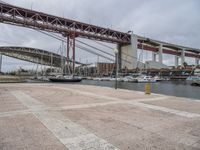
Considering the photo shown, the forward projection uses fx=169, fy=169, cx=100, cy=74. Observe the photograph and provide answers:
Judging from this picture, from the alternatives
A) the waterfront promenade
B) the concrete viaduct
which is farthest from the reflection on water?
the concrete viaduct

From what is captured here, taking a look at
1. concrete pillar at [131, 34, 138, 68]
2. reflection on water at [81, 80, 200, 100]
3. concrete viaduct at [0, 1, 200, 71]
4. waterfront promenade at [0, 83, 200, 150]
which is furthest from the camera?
concrete pillar at [131, 34, 138, 68]

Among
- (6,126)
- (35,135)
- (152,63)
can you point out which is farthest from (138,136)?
(152,63)

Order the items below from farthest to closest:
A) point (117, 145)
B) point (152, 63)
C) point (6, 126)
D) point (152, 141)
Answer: point (152, 63)
point (6, 126)
point (152, 141)
point (117, 145)

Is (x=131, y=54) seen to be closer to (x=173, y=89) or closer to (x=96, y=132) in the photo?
(x=173, y=89)

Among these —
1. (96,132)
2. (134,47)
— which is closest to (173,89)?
(96,132)

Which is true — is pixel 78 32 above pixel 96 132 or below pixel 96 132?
above

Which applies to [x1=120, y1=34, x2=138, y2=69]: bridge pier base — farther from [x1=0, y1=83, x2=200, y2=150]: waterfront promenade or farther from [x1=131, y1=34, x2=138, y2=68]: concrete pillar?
[x1=0, y1=83, x2=200, y2=150]: waterfront promenade

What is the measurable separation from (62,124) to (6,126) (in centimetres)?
151

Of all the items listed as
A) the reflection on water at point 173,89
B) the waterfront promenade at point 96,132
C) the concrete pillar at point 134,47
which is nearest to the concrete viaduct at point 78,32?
the concrete pillar at point 134,47

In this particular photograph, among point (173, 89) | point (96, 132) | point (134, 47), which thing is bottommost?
point (173, 89)

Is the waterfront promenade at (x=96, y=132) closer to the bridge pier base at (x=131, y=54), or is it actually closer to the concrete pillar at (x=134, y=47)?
the bridge pier base at (x=131, y=54)

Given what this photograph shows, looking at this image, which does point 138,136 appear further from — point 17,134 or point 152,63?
point 152,63

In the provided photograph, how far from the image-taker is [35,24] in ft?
177

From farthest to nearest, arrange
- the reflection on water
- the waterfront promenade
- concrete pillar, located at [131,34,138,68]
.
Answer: concrete pillar, located at [131,34,138,68]
the reflection on water
the waterfront promenade
